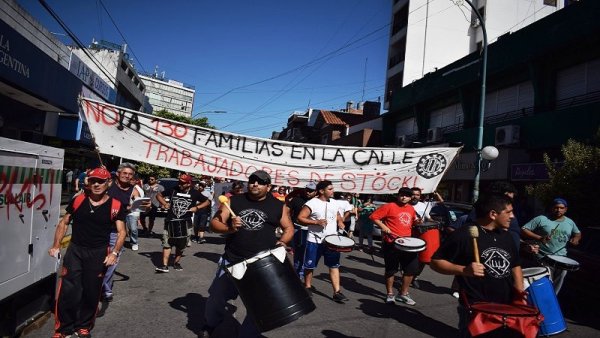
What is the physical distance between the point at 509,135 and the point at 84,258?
16648 mm

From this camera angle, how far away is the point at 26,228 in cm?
392

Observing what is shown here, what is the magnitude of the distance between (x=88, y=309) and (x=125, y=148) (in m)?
2.97

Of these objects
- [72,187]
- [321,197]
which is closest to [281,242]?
[321,197]

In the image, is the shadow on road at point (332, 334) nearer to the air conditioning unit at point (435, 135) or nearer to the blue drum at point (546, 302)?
the blue drum at point (546, 302)

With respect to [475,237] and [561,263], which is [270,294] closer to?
[475,237]

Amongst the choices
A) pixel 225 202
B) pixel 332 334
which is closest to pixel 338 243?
A: pixel 332 334

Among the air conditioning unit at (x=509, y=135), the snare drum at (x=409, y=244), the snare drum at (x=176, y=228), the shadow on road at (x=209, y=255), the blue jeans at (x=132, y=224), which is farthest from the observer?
the air conditioning unit at (x=509, y=135)

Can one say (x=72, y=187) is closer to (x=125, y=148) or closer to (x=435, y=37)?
(x=125, y=148)

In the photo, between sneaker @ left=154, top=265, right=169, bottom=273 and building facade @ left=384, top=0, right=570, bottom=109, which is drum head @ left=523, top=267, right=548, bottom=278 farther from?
building facade @ left=384, top=0, right=570, bottom=109

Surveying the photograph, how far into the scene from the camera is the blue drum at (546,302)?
363 centimetres

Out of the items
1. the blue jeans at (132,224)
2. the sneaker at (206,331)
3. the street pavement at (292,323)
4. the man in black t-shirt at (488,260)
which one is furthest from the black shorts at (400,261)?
the blue jeans at (132,224)

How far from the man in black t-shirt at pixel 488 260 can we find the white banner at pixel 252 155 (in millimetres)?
4090

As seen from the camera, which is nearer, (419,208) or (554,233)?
(554,233)

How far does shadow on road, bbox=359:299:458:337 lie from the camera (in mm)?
Answer: 5059
